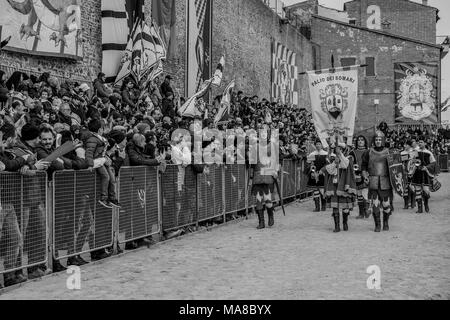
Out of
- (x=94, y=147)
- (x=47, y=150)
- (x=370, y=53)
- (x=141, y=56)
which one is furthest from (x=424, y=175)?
(x=370, y=53)

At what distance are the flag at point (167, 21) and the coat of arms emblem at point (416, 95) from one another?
2752 centimetres

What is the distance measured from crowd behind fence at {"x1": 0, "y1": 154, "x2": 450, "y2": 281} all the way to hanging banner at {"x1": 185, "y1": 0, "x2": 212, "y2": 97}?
873cm

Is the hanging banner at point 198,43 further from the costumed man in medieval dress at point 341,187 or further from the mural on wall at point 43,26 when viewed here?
the costumed man in medieval dress at point 341,187

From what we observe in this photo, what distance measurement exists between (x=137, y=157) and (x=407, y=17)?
4524 centimetres

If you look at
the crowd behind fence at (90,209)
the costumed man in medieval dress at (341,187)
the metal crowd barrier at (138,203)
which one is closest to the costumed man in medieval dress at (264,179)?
the crowd behind fence at (90,209)

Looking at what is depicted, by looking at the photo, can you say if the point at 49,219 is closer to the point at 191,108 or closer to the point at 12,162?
the point at 12,162

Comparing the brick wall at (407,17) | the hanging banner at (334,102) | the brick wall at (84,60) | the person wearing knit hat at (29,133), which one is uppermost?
the brick wall at (407,17)

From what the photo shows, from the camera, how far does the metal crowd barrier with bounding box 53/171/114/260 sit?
7434mm

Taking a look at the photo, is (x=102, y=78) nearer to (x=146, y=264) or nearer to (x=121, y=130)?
(x=121, y=130)

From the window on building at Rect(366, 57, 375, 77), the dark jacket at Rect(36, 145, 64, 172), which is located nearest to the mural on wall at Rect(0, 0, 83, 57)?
the dark jacket at Rect(36, 145, 64, 172)

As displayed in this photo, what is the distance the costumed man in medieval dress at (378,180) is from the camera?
465 inches

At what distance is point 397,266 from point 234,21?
2078cm

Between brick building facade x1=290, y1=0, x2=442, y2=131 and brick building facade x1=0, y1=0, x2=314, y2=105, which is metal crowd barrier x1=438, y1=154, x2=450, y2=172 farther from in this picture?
brick building facade x1=0, y1=0, x2=314, y2=105

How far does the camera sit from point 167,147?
444 inches
